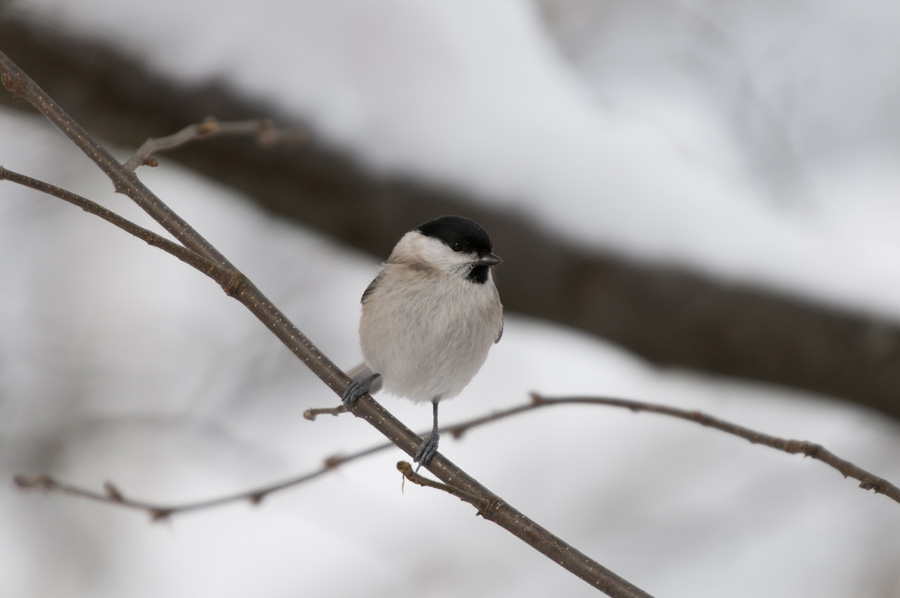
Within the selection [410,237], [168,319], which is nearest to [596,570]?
[410,237]

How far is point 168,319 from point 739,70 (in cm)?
319

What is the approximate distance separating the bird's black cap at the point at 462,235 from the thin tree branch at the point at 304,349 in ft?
2.14

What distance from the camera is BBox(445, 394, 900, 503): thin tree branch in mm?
1110

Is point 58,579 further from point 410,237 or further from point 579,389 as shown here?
point 410,237

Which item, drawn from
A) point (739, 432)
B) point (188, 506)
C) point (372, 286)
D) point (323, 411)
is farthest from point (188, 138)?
point (739, 432)

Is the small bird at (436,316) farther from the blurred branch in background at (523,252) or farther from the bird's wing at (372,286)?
the blurred branch in background at (523,252)

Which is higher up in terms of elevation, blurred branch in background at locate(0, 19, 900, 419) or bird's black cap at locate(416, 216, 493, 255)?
blurred branch in background at locate(0, 19, 900, 419)

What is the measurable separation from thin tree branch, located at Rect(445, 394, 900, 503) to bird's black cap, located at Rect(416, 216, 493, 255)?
0.52 m

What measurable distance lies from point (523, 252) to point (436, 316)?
0.66 metres

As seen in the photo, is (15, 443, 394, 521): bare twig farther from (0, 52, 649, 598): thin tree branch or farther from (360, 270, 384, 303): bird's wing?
(360, 270, 384, 303): bird's wing

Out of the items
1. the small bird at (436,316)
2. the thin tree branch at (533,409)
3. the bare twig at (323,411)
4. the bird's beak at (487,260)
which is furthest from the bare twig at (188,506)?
the bird's beak at (487,260)

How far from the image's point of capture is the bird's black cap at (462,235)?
5.88 feet

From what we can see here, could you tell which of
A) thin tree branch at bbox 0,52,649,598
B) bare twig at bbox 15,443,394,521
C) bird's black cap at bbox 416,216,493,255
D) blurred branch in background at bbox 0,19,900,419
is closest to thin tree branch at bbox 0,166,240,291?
thin tree branch at bbox 0,52,649,598

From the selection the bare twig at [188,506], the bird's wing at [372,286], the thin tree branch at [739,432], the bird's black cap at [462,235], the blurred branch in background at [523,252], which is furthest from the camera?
the blurred branch in background at [523,252]
